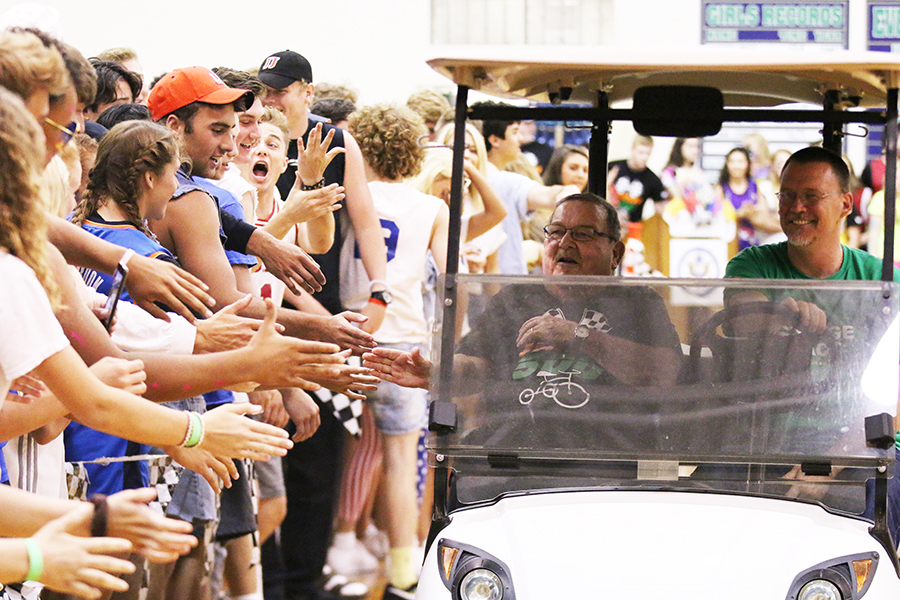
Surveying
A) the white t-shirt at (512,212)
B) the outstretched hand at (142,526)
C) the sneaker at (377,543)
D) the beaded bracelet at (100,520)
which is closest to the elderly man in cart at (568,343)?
the outstretched hand at (142,526)

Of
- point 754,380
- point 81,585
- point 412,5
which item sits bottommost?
point 81,585

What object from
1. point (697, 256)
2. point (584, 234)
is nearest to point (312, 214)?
point (584, 234)

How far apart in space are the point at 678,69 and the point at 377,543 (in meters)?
2.41

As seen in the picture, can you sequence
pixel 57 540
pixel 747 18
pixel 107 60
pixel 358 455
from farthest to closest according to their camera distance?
pixel 747 18, pixel 358 455, pixel 107 60, pixel 57 540

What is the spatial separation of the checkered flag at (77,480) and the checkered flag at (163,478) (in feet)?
0.67

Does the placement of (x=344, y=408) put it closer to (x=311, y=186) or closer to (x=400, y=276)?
(x=400, y=276)

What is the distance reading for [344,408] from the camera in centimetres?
434

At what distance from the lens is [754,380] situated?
2770 millimetres

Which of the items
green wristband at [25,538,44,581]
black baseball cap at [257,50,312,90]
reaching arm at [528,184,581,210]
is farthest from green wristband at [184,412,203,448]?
reaching arm at [528,184,581,210]

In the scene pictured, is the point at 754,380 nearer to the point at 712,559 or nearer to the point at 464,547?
the point at 712,559

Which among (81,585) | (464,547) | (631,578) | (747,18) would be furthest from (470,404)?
(747,18)

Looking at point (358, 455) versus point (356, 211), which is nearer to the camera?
point (356, 211)

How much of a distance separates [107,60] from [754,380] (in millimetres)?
2178

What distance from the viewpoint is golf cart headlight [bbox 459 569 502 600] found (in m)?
2.39
